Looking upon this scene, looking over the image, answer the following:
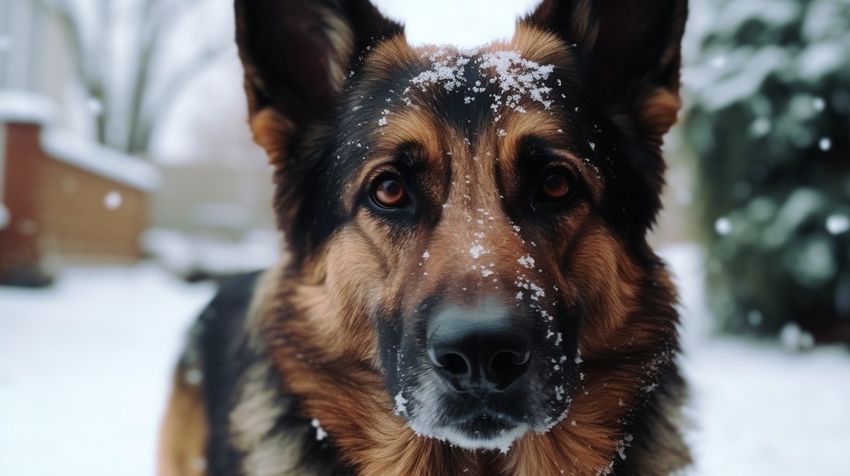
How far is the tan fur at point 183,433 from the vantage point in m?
3.48

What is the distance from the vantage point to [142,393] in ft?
20.7

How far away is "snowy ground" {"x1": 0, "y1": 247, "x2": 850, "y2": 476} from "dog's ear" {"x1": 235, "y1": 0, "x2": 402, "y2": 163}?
5.26ft

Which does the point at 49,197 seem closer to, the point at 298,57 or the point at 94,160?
the point at 94,160

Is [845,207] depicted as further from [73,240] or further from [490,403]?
[73,240]

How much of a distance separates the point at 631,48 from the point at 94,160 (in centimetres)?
1106

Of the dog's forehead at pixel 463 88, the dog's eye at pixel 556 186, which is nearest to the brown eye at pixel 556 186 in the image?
the dog's eye at pixel 556 186

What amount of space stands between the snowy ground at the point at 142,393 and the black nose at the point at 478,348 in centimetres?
132

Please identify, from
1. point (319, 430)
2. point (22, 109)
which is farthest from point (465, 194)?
point (22, 109)

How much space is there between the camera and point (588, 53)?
2.66 m

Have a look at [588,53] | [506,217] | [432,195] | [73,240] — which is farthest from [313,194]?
[73,240]

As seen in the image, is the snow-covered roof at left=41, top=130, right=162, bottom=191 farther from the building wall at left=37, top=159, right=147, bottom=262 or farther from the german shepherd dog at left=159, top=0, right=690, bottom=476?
the german shepherd dog at left=159, top=0, right=690, bottom=476

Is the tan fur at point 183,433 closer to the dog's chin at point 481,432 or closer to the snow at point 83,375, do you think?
the snow at point 83,375

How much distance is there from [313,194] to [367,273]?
1.42ft

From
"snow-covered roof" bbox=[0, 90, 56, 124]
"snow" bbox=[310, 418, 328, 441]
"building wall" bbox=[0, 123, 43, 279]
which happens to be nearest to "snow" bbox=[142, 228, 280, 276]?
"building wall" bbox=[0, 123, 43, 279]
